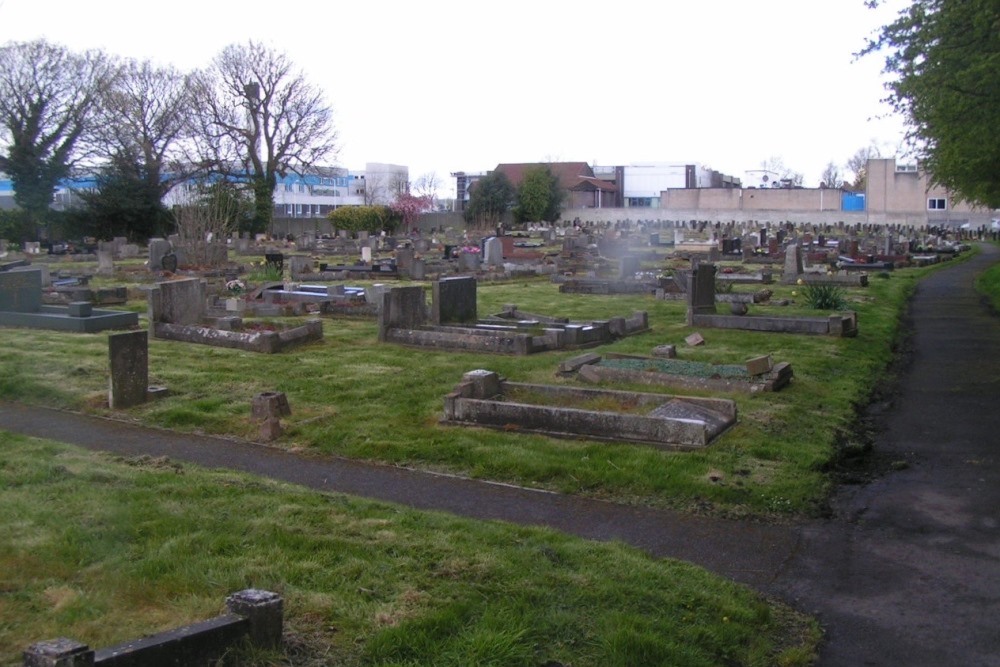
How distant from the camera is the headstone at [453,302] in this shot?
606 inches

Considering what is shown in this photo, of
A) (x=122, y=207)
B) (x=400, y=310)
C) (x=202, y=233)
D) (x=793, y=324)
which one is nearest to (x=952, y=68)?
(x=793, y=324)

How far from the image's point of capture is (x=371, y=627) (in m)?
4.54

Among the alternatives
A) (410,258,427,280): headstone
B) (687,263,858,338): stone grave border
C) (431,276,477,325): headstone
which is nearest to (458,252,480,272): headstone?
(410,258,427,280): headstone

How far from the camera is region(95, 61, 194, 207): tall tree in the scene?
4950 centimetres

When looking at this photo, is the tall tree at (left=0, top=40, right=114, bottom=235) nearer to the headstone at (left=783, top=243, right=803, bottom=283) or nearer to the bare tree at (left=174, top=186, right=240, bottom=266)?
the bare tree at (left=174, top=186, right=240, bottom=266)

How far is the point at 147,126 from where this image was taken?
51.7 m

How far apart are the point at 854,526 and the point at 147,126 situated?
5165 centimetres

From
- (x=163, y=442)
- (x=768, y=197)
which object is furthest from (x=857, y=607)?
(x=768, y=197)

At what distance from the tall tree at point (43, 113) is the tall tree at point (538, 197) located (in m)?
31.4

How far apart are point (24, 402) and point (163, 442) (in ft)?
9.40

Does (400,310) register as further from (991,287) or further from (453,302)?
(991,287)

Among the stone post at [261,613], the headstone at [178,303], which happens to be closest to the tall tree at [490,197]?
the headstone at [178,303]

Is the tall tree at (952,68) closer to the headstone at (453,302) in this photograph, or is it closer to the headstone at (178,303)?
the headstone at (453,302)

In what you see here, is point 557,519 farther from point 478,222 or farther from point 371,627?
point 478,222
